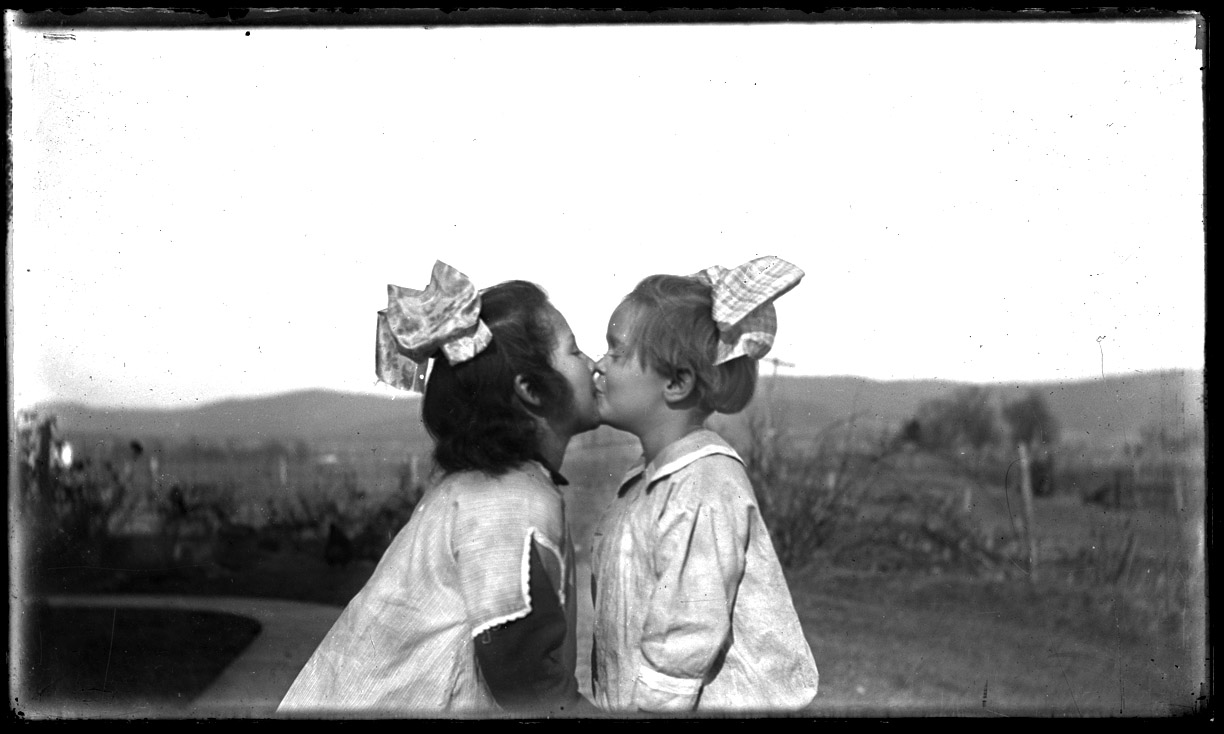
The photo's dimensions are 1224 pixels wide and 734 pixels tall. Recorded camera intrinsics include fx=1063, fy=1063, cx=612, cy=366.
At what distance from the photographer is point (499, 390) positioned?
7.07 feet

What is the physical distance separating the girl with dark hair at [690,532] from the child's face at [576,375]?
3 centimetres

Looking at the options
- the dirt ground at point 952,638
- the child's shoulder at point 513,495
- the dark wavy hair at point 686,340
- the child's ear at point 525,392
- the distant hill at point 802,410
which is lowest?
the dirt ground at point 952,638

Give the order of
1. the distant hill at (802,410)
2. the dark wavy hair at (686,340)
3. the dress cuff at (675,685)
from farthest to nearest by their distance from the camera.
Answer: the distant hill at (802,410) → the dark wavy hair at (686,340) → the dress cuff at (675,685)

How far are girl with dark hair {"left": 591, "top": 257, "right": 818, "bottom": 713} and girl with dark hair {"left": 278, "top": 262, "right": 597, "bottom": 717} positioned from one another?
10cm

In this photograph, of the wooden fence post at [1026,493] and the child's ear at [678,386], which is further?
the wooden fence post at [1026,493]

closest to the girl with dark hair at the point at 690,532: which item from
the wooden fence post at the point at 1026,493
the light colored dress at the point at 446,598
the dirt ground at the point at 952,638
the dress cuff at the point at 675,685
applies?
the dress cuff at the point at 675,685

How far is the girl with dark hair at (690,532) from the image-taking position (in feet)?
6.80

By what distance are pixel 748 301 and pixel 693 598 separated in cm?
61

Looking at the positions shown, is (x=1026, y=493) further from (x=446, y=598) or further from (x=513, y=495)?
(x=446, y=598)

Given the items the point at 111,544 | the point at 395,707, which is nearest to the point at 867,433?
the point at 395,707

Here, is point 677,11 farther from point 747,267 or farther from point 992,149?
point 992,149

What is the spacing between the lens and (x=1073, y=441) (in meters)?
2.43

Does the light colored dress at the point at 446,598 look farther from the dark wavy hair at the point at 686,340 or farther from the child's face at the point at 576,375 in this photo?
the dark wavy hair at the point at 686,340

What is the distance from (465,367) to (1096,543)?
1513 mm
